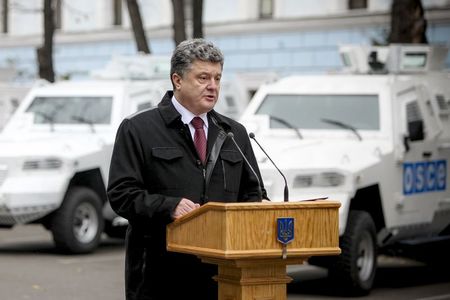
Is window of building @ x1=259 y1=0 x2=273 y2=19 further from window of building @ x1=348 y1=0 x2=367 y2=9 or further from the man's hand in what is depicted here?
the man's hand

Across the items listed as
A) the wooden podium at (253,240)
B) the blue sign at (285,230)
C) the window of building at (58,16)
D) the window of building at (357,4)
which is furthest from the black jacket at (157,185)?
the window of building at (58,16)

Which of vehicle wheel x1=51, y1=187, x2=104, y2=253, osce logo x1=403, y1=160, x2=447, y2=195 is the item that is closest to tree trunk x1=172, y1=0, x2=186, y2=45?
vehicle wheel x1=51, y1=187, x2=104, y2=253

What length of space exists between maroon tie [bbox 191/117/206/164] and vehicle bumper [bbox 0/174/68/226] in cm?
973

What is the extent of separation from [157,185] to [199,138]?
0.27 metres

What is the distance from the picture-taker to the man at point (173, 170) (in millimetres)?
5414

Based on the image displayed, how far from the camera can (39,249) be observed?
1664 centimetres

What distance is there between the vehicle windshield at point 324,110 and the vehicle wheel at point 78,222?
2.74 meters

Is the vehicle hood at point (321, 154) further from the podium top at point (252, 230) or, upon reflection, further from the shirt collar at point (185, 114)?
the podium top at point (252, 230)

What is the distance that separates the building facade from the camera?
29.3m

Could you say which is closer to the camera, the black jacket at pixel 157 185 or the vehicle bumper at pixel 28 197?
the black jacket at pixel 157 185

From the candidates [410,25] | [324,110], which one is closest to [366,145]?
[324,110]

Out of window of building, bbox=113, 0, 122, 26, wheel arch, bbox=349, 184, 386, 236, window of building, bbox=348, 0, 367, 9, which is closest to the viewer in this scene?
wheel arch, bbox=349, 184, 386, 236

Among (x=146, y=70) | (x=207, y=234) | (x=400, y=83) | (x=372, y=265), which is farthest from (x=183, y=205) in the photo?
(x=146, y=70)

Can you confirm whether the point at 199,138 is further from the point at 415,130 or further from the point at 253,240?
the point at 415,130
